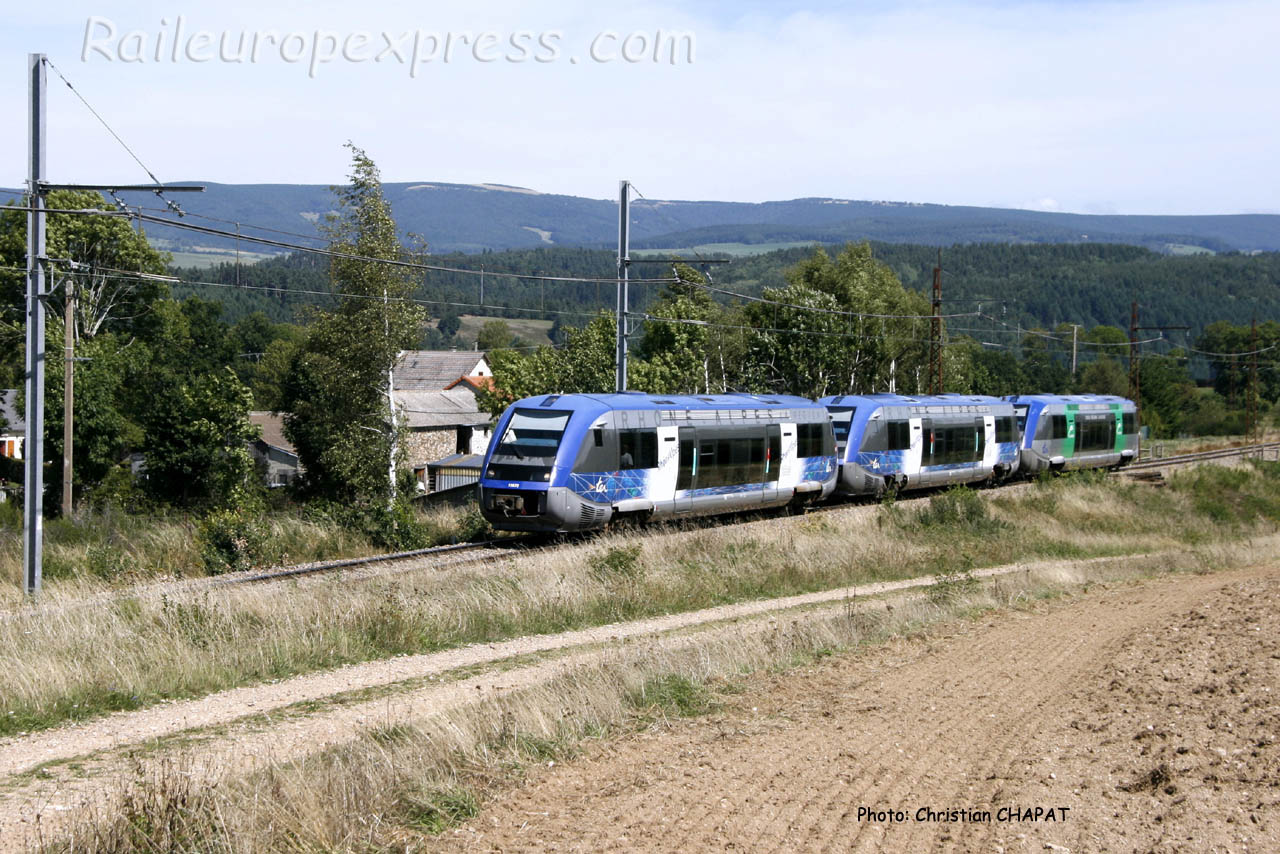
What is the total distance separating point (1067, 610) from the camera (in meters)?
18.7

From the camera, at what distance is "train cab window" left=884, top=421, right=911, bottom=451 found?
108 feet

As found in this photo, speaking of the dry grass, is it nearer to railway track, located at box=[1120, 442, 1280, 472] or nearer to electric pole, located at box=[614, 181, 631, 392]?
electric pole, located at box=[614, 181, 631, 392]

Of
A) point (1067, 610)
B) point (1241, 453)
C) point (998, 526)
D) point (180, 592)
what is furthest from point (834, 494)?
point (1241, 453)

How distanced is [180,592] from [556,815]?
9.72 m

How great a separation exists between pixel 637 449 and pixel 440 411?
183ft

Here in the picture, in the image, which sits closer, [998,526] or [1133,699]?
[1133,699]

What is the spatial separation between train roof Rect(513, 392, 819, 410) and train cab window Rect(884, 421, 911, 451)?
11.2 feet

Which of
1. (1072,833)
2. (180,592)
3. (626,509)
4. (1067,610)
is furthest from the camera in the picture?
(626,509)

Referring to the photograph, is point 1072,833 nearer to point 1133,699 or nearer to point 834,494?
point 1133,699

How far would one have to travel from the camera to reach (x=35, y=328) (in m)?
17.6

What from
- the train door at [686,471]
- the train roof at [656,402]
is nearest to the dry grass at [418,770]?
the train roof at [656,402]

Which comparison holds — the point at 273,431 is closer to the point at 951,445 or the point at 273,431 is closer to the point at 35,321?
the point at 951,445

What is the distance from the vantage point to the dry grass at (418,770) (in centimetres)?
696

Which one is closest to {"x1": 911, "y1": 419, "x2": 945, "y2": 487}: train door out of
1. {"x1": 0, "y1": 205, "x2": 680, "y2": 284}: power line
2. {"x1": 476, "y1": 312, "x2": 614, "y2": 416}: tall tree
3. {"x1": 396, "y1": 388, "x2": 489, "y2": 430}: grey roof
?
{"x1": 0, "y1": 205, "x2": 680, "y2": 284}: power line
